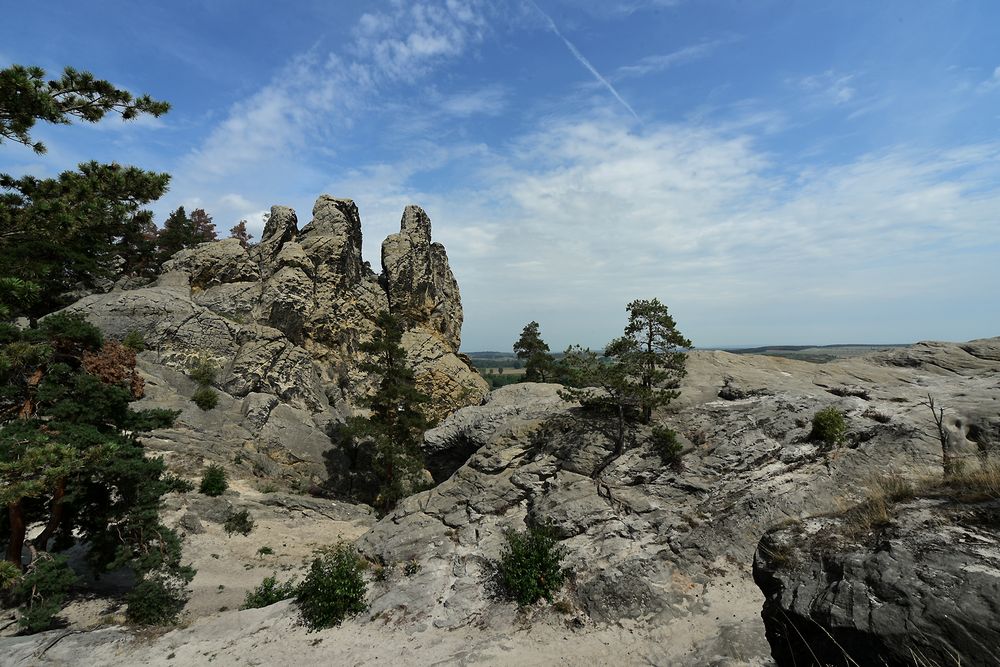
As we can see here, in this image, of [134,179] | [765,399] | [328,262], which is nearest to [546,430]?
[765,399]

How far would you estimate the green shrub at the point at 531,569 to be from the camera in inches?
627

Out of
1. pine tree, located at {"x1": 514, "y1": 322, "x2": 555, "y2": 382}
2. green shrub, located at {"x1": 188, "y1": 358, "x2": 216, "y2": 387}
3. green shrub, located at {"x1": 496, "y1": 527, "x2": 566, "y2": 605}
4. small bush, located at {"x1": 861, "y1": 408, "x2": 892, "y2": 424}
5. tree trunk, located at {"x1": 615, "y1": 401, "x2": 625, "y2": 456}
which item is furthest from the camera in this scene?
pine tree, located at {"x1": 514, "y1": 322, "x2": 555, "y2": 382}

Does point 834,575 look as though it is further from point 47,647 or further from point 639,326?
point 47,647

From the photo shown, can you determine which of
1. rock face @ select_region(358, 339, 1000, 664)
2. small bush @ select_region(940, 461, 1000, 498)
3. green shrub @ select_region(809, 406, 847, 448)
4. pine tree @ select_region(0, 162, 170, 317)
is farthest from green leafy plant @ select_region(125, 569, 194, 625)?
green shrub @ select_region(809, 406, 847, 448)

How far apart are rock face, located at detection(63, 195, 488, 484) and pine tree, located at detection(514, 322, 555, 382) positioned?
8.58 m

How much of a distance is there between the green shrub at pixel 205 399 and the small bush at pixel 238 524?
596 inches

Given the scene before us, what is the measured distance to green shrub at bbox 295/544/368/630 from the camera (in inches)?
638

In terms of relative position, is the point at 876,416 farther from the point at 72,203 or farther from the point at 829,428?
the point at 72,203

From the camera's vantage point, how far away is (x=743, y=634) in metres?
12.4

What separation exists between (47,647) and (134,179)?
50.6 ft

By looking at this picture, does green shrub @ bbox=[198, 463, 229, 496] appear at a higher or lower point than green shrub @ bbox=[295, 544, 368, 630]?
higher

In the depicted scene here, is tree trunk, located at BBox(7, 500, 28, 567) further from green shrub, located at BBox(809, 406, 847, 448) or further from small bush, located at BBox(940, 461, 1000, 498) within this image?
green shrub, located at BBox(809, 406, 847, 448)

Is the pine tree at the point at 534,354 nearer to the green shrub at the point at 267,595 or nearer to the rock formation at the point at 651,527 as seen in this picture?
the rock formation at the point at 651,527

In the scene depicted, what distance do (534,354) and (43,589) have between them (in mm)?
45517
